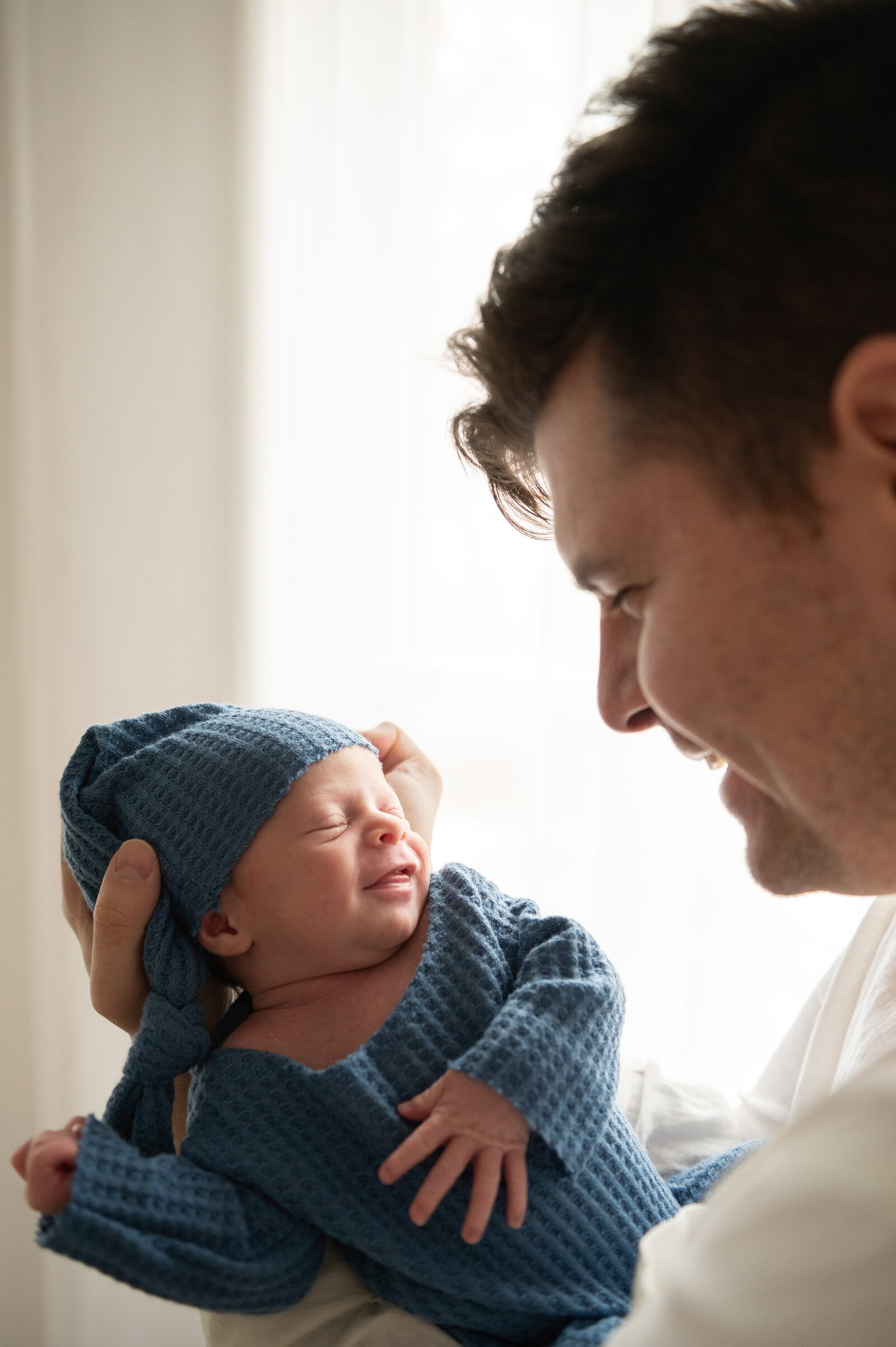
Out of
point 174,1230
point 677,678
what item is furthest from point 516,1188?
point 677,678

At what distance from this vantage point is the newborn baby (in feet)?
3.30

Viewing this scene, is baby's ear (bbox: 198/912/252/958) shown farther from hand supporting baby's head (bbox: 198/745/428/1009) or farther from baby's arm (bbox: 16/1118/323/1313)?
baby's arm (bbox: 16/1118/323/1313)

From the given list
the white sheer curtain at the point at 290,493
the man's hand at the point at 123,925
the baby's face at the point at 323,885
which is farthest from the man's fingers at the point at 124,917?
the white sheer curtain at the point at 290,493

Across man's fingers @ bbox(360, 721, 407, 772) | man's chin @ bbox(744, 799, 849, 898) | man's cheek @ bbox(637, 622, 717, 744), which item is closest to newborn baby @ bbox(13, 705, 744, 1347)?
man's fingers @ bbox(360, 721, 407, 772)

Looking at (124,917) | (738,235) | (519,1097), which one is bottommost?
(519,1097)

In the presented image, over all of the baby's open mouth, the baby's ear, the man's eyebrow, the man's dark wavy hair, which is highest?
the man's dark wavy hair

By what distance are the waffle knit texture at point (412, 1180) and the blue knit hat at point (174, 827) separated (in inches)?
3.0

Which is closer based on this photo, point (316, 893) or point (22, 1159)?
point (22, 1159)

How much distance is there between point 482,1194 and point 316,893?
385 mm

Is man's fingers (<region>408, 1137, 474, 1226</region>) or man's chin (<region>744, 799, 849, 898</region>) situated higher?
man's chin (<region>744, 799, 849, 898</region>)

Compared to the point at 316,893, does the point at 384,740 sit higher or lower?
higher

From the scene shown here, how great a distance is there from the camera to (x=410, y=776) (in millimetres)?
1541

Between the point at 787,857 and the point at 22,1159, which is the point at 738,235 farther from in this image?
the point at 22,1159

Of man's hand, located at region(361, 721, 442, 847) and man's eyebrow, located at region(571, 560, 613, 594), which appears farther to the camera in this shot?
man's hand, located at region(361, 721, 442, 847)
